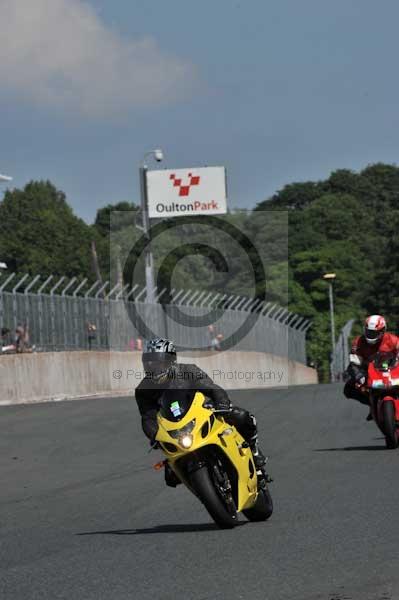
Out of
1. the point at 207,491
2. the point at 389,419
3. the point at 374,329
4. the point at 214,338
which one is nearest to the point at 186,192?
the point at 214,338

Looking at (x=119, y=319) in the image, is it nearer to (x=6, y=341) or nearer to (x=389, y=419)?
(x=6, y=341)

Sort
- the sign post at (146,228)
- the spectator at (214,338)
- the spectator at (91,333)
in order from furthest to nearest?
the sign post at (146,228), the spectator at (214,338), the spectator at (91,333)

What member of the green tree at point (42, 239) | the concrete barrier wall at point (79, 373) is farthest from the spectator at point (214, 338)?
the green tree at point (42, 239)

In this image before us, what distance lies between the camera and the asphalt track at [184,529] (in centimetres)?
747

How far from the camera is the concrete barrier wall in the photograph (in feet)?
89.1

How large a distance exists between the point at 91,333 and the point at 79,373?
7.44ft

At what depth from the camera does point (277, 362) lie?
5325 centimetres

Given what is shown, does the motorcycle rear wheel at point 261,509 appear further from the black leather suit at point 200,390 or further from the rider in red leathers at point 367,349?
the rider in red leathers at point 367,349

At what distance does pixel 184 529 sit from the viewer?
33.4 ft

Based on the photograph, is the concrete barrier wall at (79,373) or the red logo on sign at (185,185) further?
the red logo on sign at (185,185)

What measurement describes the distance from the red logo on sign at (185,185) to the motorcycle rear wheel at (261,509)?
172ft

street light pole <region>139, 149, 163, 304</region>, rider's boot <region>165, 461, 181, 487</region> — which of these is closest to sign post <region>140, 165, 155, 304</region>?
street light pole <region>139, 149, 163, 304</region>

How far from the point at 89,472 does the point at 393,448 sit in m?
3.45

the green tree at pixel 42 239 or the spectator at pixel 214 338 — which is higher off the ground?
the green tree at pixel 42 239
